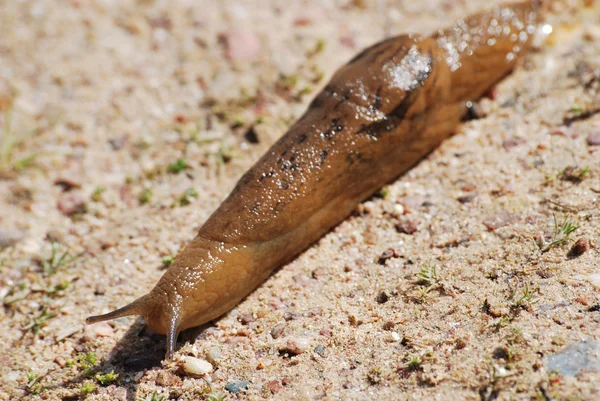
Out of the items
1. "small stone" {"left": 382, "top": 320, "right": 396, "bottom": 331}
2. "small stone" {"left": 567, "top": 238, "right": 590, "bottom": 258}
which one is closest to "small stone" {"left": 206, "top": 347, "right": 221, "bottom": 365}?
"small stone" {"left": 382, "top": 320, "right": 396, "bottom": 331}

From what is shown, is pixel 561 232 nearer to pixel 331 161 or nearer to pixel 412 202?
pixel 412 202

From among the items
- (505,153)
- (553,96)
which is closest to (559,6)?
(553,96)

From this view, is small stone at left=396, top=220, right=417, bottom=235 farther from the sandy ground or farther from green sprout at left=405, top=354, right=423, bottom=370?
green sprout at left=405, top=354, right=423, bottom=370

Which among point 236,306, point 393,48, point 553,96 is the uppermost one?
point 393,48

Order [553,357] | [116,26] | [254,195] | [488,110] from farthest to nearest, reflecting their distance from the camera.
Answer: [116,26]
[488,110]
[254,195]
[553,357]

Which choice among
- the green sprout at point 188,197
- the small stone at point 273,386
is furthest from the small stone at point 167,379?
the green sprout at point 188,197

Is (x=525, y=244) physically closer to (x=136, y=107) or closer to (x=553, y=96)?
(x=553, y=96)

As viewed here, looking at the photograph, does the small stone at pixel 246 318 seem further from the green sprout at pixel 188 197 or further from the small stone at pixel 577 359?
the small stone at pixel 577 359
